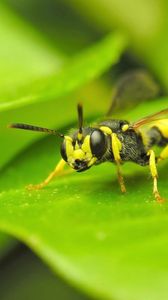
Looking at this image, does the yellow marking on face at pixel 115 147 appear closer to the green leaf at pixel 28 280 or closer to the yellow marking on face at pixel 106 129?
the yellow marking on face at pixel 106 129

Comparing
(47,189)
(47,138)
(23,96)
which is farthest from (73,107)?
(47,189)

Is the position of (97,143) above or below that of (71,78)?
below

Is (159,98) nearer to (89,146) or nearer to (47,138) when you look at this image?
(47,138)

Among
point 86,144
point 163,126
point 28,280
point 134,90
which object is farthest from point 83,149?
point 28,280

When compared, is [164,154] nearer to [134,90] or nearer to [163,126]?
[163,126]

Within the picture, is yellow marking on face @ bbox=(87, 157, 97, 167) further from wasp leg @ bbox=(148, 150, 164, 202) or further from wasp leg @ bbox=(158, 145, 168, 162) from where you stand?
wasp leg @ bbox=(158, 145, 168, 162)

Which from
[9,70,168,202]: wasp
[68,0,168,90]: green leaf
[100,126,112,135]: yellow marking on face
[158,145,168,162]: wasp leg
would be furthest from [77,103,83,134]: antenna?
[68,0,168,90]: green leaf
